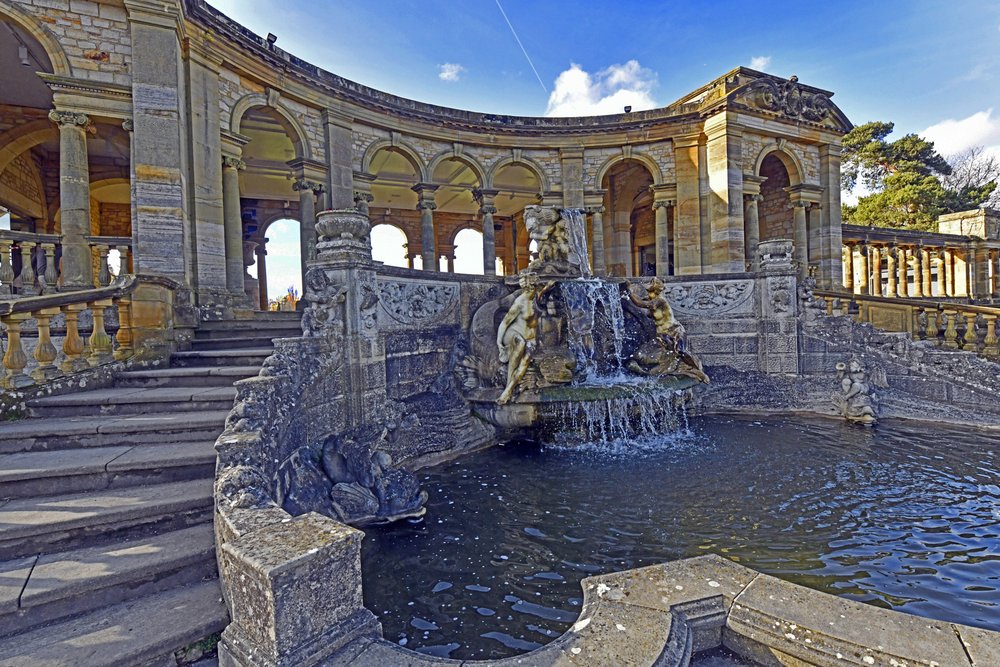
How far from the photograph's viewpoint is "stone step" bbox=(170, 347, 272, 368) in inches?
237

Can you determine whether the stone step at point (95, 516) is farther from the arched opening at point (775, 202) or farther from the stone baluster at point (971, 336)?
the arched opening at point (775, 202)

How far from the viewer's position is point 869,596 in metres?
3.17

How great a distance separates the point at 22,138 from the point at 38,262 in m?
6.72

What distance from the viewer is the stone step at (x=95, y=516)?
110 inches

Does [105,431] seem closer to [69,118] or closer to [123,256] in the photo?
[123,256]

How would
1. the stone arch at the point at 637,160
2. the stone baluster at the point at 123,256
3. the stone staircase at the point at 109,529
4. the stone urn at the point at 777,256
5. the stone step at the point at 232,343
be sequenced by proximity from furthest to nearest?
the stone arch at the point at 637,160 → the stone urn at the point at 777,256 → the stone baluster at the point at 123,256 → the stone step at the point at 232,343 → the stone staircase at the point at 109,529

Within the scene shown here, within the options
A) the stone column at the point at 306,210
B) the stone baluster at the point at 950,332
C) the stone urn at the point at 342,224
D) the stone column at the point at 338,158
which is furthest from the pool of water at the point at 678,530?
the stone column at the point at 338,158

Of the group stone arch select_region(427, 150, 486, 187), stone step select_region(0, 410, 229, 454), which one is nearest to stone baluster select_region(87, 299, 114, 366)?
stone step select_region(0, 410, 229, 454)

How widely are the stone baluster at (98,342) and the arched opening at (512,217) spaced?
14.5 meters

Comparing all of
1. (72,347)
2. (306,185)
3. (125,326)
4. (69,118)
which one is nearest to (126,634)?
(72,347)

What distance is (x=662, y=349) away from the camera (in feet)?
28.6

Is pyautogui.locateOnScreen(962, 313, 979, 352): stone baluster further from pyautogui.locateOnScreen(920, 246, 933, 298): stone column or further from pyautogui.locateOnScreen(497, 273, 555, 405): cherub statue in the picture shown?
pyautogui.locateOnScreen(920, 246, 933, 298): stone column

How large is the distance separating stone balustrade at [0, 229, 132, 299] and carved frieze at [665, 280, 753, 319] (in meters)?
10.0

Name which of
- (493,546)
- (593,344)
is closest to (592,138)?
(593,344)
